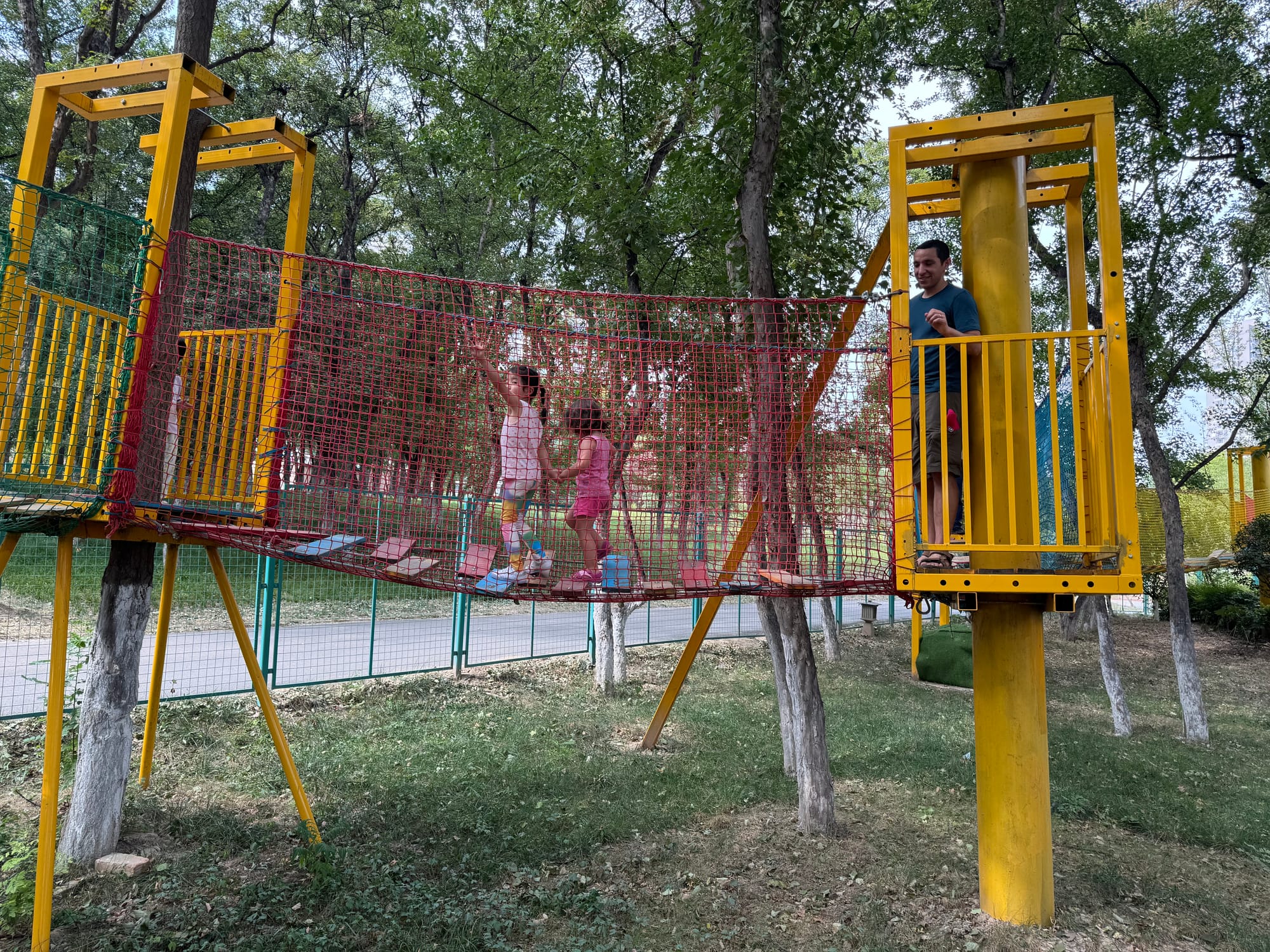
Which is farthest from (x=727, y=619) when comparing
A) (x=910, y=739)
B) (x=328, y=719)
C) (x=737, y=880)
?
(x=737, y=880)

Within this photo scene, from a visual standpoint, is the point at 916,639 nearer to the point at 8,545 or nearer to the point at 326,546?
the point at 326,546

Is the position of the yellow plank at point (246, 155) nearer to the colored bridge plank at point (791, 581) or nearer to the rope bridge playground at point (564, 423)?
the rope bridge playground at point (564, 423)

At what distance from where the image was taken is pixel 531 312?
160 inches

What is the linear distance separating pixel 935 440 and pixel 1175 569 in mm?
5762

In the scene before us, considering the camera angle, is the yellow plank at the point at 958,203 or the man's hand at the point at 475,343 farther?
the yellow plank at the point at 958,203

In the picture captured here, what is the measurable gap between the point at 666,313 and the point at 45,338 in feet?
9.06

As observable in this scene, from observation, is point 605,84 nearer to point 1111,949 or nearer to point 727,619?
point 1111,949

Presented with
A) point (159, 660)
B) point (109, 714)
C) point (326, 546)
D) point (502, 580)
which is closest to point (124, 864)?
point (109, 714)

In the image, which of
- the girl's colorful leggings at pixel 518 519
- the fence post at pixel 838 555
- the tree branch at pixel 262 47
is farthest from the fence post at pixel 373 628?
the tree branch at pixel 262 47

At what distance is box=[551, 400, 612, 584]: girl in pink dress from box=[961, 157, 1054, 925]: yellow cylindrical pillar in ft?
5.80

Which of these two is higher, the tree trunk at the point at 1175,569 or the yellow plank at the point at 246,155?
the yellow plank at the point at 246,155

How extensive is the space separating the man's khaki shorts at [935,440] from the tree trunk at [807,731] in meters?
1.29

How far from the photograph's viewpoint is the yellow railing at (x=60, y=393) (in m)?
3.23

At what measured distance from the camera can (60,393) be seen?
3324 millimetres
